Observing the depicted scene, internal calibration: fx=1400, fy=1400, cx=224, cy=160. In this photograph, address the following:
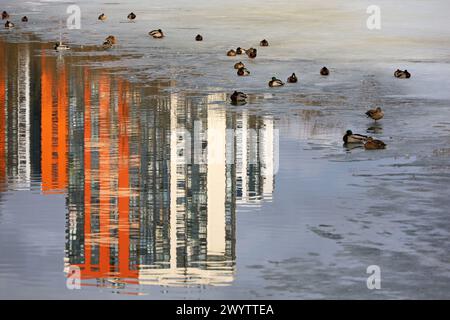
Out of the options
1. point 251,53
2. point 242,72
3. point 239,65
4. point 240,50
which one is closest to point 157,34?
point 240,50

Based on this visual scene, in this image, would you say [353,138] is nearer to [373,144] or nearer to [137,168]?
[373,144]

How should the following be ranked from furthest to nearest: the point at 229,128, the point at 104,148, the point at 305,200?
the point at 229,128
the point at 104,148
the point at 305,200

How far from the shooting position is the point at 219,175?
777 inches

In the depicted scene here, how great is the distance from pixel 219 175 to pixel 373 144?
3.08 metres

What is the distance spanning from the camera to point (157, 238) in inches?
627

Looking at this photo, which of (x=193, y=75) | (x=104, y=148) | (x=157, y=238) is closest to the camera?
(x=157, y=238)

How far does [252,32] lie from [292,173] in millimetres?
20644

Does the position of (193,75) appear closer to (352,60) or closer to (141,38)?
(352,60)

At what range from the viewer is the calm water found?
47.2 ft

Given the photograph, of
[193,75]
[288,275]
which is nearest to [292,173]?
[288,275]

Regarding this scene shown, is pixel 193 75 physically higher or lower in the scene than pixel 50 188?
higher

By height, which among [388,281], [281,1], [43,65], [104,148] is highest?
[281,1]

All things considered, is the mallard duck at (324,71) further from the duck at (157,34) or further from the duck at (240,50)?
the duck at (157,34)

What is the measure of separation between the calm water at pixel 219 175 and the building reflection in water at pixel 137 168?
4 centimetres
